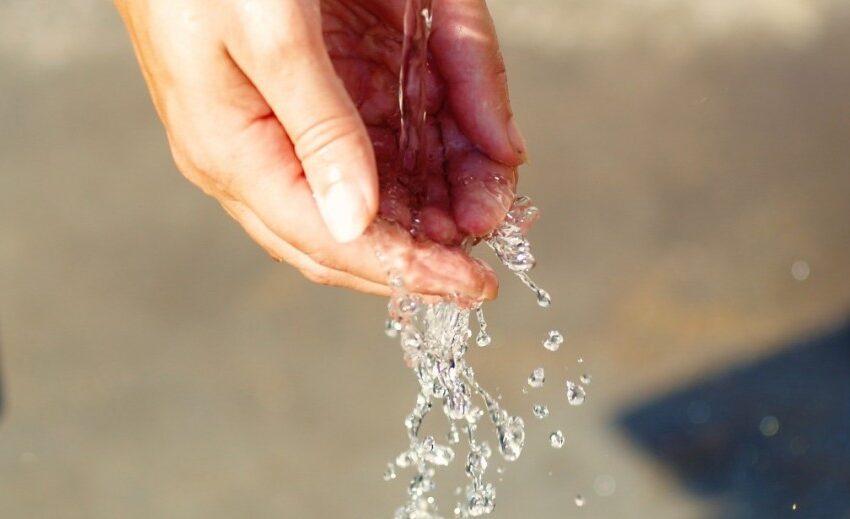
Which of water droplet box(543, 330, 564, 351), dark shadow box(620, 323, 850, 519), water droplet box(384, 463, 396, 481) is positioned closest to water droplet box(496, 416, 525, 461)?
water droplet box(543, 330, 564, 351)

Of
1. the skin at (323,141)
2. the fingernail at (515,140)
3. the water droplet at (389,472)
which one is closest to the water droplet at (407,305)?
the skin at (323,141)

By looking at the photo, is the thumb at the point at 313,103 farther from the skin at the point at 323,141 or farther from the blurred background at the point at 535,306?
the blurred background at the point at 535,306

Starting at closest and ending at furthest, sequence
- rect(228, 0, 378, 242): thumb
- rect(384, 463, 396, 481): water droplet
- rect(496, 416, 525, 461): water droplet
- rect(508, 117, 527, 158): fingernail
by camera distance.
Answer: rect(228, 0, 378, 242): thumb
rect(508, 117, 527, 158): fingernail
rect(496, 416, 525, 461): water droplet
rect(384, 463, 396, 481): water droplet

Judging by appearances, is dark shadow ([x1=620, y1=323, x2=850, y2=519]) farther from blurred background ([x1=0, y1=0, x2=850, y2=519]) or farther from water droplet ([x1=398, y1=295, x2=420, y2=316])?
water droplet ([x1=398, y1=295, x2=420, y2=316])

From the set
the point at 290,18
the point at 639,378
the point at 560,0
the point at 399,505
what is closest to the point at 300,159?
the point at 290,18

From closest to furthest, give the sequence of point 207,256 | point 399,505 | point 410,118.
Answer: point 410,118 → point 399,505 → point 207,256

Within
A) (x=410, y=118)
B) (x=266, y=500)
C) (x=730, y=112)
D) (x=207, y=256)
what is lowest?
(x=266, y=500)

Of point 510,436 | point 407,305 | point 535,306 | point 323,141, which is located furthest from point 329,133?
point 535,306

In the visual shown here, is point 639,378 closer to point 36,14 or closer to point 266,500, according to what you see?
point 266,500

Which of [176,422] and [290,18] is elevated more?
[290,18]
